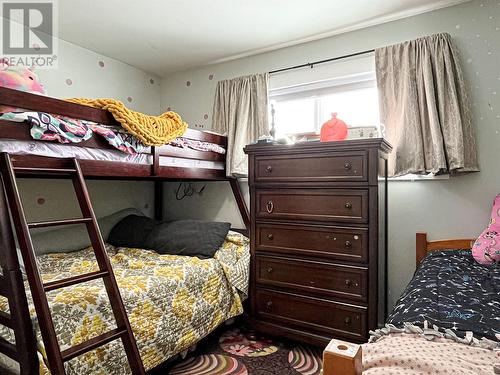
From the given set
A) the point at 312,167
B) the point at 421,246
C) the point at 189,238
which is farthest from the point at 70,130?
the point at 421,246

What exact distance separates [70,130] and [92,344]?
3.40 ft

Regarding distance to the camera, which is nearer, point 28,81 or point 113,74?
point 28,81

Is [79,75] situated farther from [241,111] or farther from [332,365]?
[332,365]

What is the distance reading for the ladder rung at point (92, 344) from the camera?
1242 millimetres

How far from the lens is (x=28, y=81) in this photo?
177cm

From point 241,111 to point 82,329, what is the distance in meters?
2.09

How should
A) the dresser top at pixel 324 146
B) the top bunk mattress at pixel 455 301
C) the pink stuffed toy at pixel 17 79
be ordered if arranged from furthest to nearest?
the dresser top at pixel 324 146 → the pink stuffed toy at pixel 17 79 → the top bunk mattress at pixel 455 301

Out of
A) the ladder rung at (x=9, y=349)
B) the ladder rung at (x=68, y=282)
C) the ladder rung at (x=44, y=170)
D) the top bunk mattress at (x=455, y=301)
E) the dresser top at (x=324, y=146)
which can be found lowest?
the ladder rung at (x=9, y=349)

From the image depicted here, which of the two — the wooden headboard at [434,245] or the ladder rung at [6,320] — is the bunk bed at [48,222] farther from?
the wooden headboard at [434,245]

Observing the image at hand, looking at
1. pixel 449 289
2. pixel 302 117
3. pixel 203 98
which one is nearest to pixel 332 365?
pixel 449 289

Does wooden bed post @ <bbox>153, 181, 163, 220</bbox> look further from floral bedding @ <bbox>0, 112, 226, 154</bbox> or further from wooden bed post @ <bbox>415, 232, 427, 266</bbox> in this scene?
wooden bed post @ <bbox>415, 232, 427, 266</bbox>

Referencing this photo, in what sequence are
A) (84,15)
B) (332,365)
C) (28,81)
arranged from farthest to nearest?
(84,15)
(28,81)
(332,365)

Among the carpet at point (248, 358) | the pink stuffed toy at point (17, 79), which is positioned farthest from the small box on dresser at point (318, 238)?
the pink stuffed toy at point (17, 79)

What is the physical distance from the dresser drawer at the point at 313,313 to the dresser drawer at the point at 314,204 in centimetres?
53
